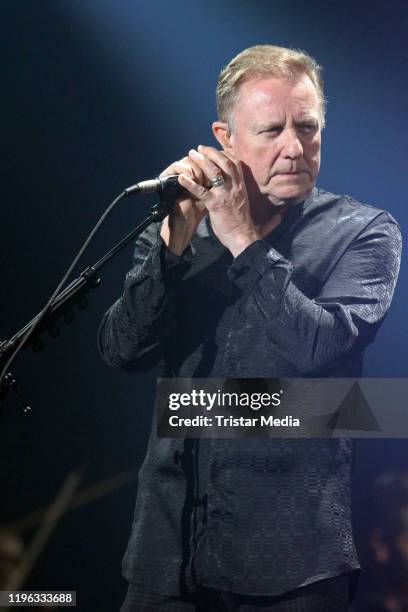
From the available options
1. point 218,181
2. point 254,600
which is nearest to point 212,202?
point 218,181

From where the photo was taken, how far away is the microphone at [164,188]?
1.74 m

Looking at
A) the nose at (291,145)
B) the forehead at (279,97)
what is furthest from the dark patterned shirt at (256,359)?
the forehead at (279,97)

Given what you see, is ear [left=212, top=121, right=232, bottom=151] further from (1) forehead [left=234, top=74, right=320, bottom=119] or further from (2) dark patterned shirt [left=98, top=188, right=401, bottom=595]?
(2) dark patterned shirt [left=98, top=188, right=401, bottom=595]

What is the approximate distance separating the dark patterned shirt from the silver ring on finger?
0.16 metres

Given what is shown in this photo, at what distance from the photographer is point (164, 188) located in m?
1.81

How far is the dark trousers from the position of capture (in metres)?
1.86

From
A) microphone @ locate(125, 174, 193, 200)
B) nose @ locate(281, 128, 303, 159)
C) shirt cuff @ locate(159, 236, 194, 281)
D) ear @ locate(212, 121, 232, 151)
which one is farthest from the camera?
ear @ locate(212, 121, 232, 151)

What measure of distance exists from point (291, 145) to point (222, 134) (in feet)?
0.80

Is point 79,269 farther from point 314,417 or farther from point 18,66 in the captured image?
point 314,417

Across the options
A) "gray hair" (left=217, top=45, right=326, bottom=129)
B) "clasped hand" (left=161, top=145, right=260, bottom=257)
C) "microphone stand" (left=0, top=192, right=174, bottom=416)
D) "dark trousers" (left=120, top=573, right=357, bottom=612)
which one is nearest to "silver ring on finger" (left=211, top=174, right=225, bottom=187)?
"clasped hand" (left=161, top=145, right=260, bottom=257)

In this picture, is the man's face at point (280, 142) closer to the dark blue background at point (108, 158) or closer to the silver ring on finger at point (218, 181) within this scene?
the dark blue background at point (108, 158)

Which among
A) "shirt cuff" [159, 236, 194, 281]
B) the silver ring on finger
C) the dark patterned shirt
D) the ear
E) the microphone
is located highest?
the ear

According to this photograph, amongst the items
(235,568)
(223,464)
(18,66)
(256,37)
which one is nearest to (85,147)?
(18,66)

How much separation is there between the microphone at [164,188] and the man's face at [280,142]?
1.13ft
